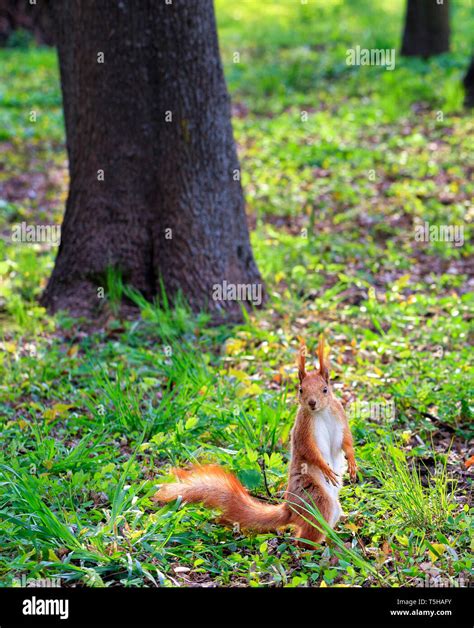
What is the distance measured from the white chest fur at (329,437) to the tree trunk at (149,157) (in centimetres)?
230

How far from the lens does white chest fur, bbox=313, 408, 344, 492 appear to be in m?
3.36

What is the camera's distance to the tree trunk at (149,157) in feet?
17.9

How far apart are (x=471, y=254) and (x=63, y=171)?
4.78 metres

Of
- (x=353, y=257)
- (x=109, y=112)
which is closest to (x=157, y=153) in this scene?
(x=109, y=112)

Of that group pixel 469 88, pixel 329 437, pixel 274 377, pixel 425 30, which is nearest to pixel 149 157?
pixel 274 377

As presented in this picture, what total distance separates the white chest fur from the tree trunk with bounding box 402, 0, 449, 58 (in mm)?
9775

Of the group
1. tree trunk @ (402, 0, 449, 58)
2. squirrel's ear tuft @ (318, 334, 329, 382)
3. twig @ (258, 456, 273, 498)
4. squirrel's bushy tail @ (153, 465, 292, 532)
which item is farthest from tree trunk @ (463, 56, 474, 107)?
squirrel's bushy tail @ (153, 465, 292, 532)

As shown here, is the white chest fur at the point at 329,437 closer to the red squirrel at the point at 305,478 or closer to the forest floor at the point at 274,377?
the red squirrel at the point at 305,478

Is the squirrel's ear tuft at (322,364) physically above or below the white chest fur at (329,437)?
above

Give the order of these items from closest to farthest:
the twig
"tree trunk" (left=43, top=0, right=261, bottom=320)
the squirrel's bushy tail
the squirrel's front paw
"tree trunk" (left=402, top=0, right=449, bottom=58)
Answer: the squirrel's front paw → the squirrel's bushy tail → the twig → "tree trunk" (left=43, top=0, right=261, bottom=320) → "tree trunk" (left=402, top=0, right=449, bottom=58)

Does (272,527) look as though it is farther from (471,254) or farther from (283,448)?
(471,254)

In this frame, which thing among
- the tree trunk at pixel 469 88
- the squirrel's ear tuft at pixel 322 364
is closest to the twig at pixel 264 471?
the squirrel's ear tuft at pixel 322 364

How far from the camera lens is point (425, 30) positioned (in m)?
12.0

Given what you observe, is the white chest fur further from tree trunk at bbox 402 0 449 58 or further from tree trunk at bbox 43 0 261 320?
tree trunk at bbox 402 0 449 58
